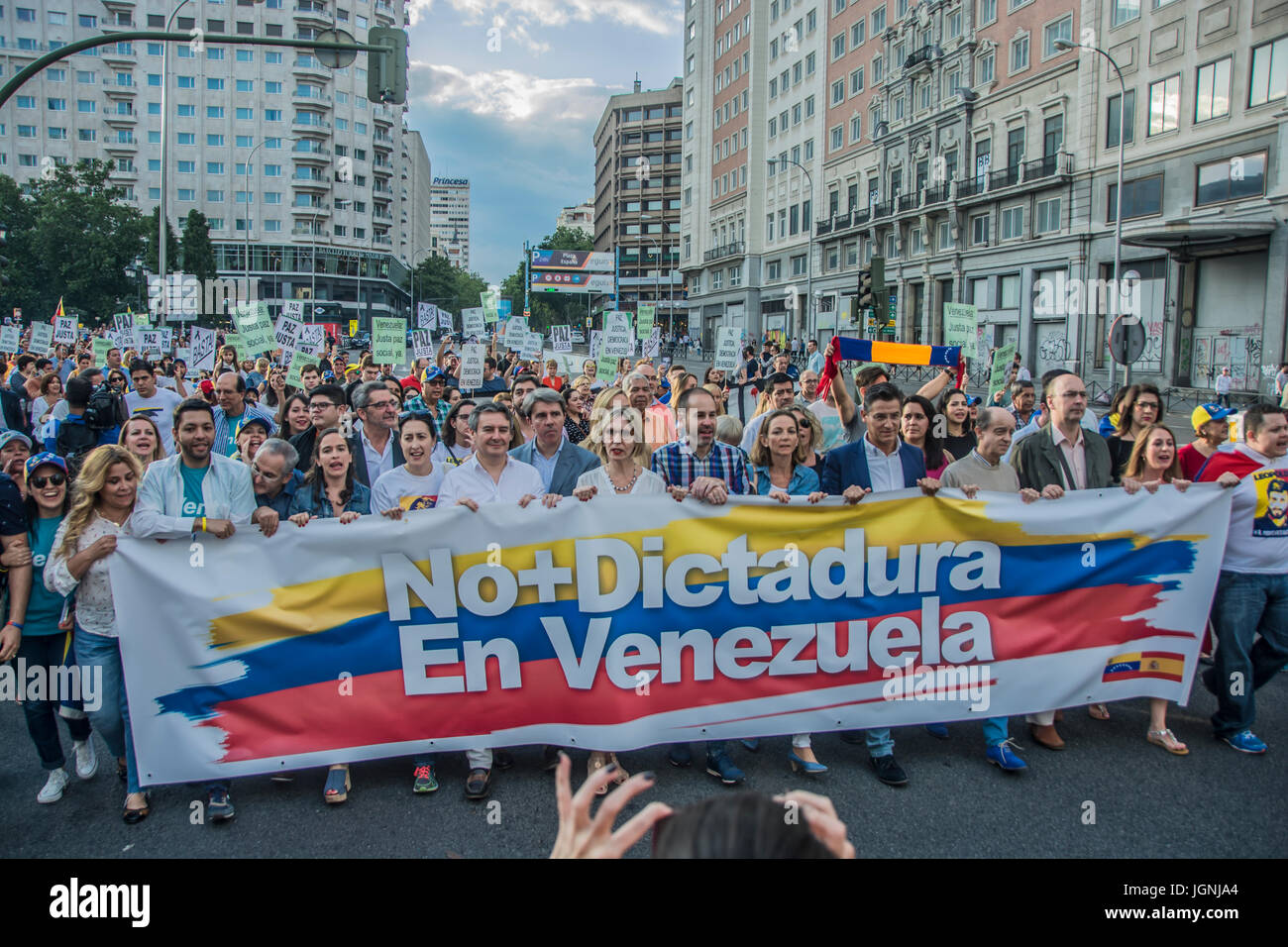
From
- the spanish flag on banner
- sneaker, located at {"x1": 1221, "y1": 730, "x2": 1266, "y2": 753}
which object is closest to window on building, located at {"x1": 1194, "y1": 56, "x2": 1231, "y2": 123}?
the spanish flag on banner

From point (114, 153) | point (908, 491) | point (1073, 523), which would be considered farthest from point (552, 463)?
point (114, 153)

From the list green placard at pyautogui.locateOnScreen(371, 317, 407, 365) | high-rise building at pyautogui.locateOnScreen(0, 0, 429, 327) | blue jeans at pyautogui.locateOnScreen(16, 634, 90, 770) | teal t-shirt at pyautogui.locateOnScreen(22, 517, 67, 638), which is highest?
high-rise building at pyautogui.locateOnScreen(0, 0, 429, 327)

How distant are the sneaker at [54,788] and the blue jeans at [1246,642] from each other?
6.01 metres

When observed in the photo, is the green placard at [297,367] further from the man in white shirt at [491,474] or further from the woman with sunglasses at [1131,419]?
the woman with sunglasses at [1131,419]

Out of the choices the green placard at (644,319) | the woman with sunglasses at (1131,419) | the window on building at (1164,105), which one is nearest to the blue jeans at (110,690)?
the woman with sunglasses at (1131,419)

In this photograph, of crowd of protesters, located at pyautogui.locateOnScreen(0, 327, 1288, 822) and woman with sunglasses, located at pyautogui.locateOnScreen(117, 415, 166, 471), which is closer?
crowd of protesters, located at pyautogui.locateOnScreen(0, 327, 1288, 822)

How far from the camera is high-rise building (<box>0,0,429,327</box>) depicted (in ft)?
259

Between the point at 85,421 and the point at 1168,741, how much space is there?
9.34 meters

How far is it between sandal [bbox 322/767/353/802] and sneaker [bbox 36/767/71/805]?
130cm

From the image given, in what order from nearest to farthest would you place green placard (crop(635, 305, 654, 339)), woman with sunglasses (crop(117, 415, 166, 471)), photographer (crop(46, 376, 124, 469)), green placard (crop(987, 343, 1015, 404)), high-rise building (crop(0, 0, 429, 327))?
woman with sunglasses (crop(117, 415, 166, 471)) < photographer (crop(46, 376, 124, 469)) < green placard (crop(987, 343, 1015, 404)) < green placard (crop(635, 305, 654, 339)) < high-rise building (crop(0, 0, 429, 327))

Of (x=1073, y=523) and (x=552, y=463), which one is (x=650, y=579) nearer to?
(x=552, y=463)

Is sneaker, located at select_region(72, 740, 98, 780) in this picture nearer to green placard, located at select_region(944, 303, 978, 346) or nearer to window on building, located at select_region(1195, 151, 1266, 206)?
green placard, located at select_region(944, 303, 978, 346)

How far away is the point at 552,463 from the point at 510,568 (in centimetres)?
128

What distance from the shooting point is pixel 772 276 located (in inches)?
2753
